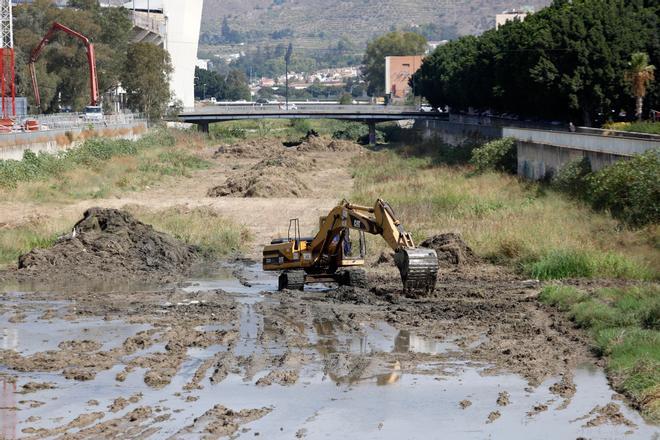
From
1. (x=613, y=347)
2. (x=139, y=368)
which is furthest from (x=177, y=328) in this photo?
(x=613, y=347)

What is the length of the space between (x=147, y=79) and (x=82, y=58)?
8.51 m

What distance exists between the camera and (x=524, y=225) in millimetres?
35406

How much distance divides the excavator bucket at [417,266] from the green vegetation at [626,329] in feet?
9.17

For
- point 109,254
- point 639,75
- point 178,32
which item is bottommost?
point 109,254

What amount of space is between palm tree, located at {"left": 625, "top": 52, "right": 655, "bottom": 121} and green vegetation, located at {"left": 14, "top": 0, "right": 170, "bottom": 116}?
1933 inches

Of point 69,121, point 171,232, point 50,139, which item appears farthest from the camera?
point 69,121

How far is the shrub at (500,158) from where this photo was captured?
202 feet

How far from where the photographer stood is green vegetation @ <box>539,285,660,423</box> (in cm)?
1770

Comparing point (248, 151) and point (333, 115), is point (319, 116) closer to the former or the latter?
point (333, 115)

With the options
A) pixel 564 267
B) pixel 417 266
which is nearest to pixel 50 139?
pixel 564 267

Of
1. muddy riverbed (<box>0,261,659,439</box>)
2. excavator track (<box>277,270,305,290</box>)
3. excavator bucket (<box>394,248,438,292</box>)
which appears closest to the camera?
muddy riverbed (<box>0,261,659,439</box>)

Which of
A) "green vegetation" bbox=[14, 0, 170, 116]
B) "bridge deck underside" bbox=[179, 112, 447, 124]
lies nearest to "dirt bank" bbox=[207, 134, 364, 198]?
"bridge deck underside" bbox=[179, 112, 447, 124]

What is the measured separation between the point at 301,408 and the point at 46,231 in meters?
21.4

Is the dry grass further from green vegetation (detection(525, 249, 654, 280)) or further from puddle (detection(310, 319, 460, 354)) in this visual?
puddle (detection(310, 319, 460, 354))
